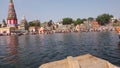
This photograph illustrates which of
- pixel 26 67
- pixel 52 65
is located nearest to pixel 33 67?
pixel 26 67

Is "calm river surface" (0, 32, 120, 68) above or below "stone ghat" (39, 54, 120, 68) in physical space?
below

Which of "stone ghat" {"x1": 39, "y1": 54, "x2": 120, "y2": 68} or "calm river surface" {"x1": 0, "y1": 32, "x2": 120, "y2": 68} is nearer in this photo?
"stone ghat" {"x1": 39, "y1": 54, "x2": 120, "y2": 68}

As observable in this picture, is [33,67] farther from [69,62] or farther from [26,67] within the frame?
[69,62]

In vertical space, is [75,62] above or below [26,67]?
above

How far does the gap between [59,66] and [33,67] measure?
48.5 ft

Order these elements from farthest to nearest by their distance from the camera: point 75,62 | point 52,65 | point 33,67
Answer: point 33,67 → point 52,65 → point 75,62

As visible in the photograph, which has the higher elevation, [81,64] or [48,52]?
[81,64]

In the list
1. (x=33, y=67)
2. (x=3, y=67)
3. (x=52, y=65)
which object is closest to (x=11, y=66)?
(x=3, y=67)

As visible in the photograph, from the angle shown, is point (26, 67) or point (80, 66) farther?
→ point (26, 67)

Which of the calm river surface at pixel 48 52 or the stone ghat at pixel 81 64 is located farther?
A: the calm river surface at pixel 48 52

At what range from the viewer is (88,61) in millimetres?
9969

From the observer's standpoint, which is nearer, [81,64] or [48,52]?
[81,64]

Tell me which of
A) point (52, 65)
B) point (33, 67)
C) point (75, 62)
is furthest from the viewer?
point (33, 67)

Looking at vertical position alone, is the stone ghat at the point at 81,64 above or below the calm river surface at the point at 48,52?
above
